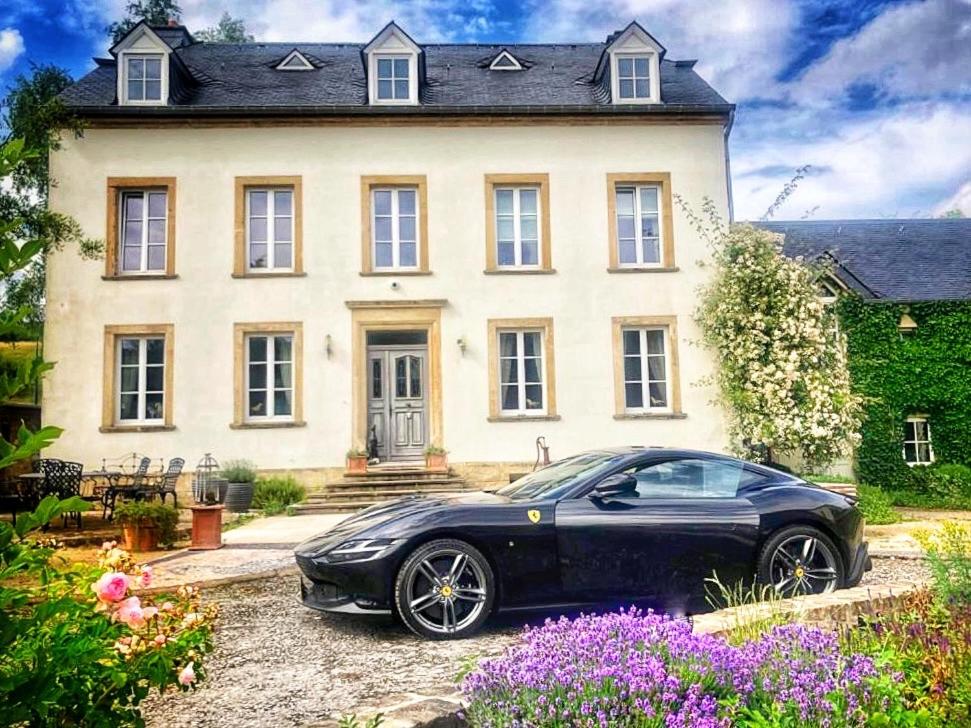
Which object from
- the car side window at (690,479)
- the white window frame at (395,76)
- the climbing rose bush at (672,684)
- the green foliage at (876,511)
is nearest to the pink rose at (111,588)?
the climbing rose bush at (672,684)

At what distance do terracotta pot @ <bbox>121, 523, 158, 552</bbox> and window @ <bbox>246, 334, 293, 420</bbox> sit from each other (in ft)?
19.0

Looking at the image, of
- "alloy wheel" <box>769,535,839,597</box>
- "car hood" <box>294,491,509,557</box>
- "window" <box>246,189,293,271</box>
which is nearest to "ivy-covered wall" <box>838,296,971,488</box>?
"alloy wheel" <box>769,535,839,597</box>

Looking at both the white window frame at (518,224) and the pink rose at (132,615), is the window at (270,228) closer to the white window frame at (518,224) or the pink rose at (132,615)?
the white window frame at (518,224)

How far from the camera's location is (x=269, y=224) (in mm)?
15789

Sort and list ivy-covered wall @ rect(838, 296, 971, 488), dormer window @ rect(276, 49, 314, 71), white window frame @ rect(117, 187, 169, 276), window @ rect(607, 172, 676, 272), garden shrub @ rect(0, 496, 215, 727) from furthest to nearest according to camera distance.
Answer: dormer window @ rect(276, 49, 314, 71), ivy-covered wall @ rect(838, 296, 971, 488), window @ rect(607, 172, 676, 272), white window frame @ rect(117, 187, 169, 276), garden shrub @ rect(0, 496, 215, 727)

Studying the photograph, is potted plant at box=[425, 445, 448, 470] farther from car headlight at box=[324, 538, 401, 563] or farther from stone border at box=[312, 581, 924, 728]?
stone border at box=[312, 581, 924, 728]

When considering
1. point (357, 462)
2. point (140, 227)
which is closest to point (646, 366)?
point (357, 462)

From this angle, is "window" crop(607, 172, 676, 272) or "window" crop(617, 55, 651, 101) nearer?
"window" crop(607, 172, 676, 272)

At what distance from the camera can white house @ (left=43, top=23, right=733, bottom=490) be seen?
598 inches

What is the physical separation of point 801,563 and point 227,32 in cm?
2907

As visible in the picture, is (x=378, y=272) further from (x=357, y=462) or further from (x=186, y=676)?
(x=186, y=676)

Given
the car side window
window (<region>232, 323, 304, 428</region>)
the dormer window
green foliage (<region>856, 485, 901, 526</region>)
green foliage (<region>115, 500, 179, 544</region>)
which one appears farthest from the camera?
the dormer window

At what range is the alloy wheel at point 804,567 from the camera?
5.66 meters

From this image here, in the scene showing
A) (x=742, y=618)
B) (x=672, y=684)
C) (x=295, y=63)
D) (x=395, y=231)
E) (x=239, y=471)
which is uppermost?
(x=295, y=63)
